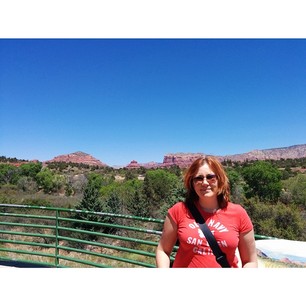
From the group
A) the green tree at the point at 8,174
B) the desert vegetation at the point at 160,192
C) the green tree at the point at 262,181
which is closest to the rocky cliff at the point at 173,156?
the desert vegetation at the point at 160,192

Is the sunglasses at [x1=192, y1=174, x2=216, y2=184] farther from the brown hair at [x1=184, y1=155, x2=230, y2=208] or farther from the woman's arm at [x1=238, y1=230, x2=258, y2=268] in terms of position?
the woman's arm at [x1=238, y1=230, x2=258, y2=268]

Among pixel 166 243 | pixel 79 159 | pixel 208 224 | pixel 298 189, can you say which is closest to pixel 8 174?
pixel 79 159

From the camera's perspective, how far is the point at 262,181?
45875 mm

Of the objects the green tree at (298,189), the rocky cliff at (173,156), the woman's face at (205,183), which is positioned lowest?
the green tree at (298,189)

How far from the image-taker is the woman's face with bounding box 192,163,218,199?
1.34 metres

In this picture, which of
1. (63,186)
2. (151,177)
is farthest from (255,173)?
(63,186)

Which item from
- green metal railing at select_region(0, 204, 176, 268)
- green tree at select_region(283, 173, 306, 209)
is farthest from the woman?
green tree at select_region(283, 173, 306, 209)

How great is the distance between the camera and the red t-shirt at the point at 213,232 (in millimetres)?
1243

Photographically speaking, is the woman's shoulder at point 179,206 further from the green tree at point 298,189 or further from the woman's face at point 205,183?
the green tree at point 298,189

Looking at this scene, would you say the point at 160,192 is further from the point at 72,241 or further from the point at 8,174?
the point at 72,241
